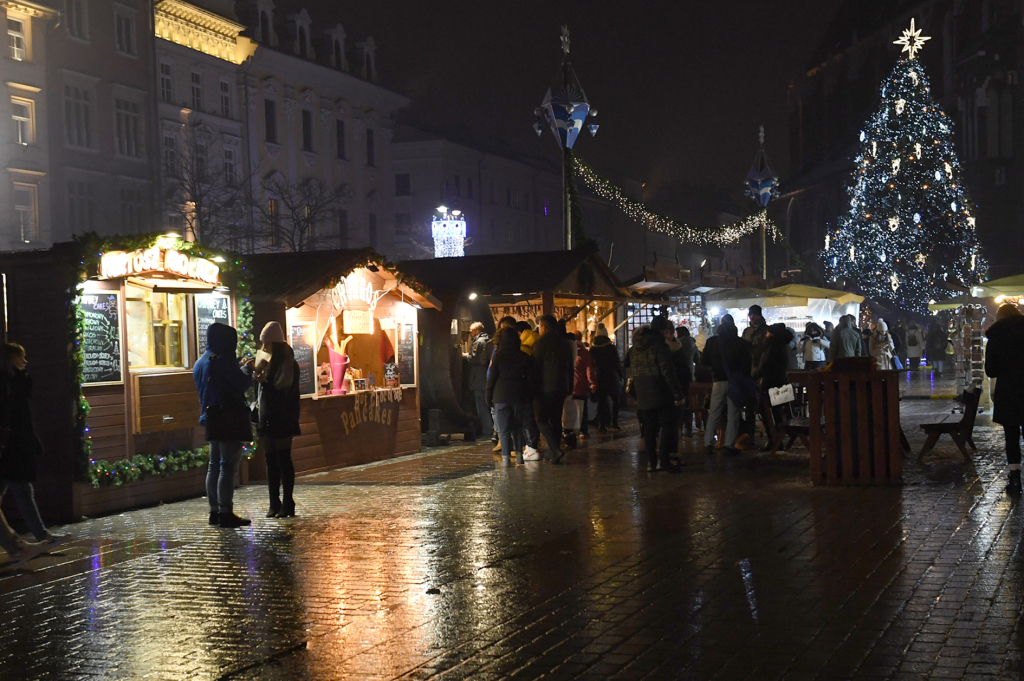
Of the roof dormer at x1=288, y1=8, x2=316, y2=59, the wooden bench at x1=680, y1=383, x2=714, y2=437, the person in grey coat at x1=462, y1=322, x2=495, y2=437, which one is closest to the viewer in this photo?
the wooden bench at x1=680, y1=383, x2=714, y2=437

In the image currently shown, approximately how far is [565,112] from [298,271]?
812 centimetres

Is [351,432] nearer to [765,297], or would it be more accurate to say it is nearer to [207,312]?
[207,312]

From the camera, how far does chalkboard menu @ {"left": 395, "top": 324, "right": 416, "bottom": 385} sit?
17562 mm

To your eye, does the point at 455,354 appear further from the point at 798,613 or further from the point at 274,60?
the point at 274,60

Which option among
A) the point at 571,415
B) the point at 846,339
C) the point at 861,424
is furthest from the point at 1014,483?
the point at 846,339

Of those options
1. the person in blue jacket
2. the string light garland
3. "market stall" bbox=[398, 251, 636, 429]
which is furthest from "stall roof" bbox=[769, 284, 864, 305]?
the person in blue jacket

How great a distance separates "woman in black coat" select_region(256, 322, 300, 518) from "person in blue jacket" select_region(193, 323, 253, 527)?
0.38 meters

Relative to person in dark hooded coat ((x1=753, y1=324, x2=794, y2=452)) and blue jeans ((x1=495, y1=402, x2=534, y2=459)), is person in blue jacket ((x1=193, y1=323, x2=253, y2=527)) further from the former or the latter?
person in dark hooded coat ((x1=753, y1=324, x2=794, y2=452))

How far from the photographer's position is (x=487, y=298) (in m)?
21.7

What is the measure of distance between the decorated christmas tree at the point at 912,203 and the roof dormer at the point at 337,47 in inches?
882

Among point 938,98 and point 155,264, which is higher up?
point 938,98

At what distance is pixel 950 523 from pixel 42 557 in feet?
23.1

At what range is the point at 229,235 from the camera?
4334 cm

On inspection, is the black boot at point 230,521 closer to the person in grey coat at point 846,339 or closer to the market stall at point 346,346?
the market stall at point 346,346
